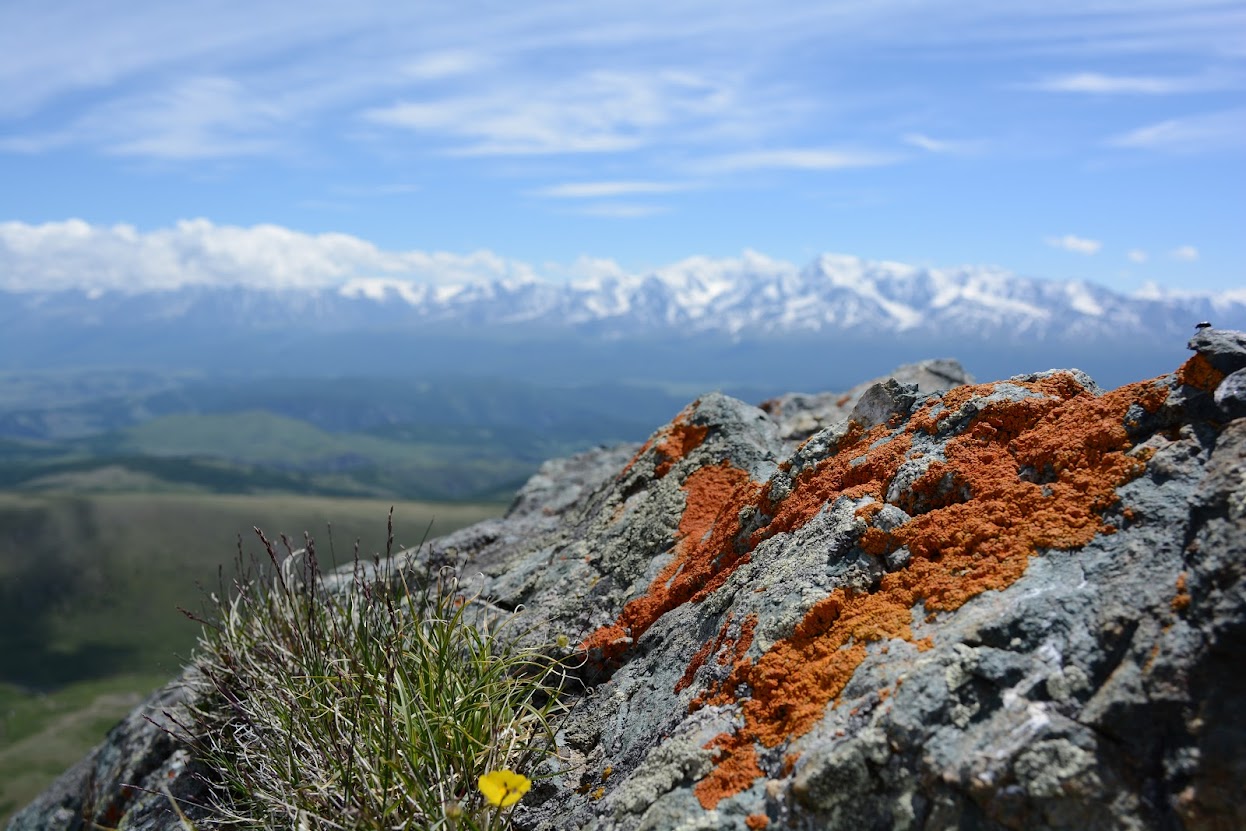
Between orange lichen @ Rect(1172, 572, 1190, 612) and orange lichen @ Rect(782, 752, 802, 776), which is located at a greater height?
orange lichen @ Rect(1172, 572, 1190, 612)

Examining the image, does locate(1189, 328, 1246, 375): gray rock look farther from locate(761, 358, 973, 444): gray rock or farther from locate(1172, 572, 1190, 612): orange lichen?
locate(761, 358, 973, 444): gray rock

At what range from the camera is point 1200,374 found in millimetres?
4594

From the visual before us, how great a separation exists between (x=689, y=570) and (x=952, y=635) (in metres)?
2.71

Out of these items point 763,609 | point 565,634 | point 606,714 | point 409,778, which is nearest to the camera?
point 409,778

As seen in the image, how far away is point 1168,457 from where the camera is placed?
4.36 meters

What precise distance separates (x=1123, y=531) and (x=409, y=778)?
4024 millimetres

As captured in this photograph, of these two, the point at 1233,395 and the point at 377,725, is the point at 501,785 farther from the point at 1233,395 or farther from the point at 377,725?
the point at 1233,395

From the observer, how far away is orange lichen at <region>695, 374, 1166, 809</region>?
173 inches

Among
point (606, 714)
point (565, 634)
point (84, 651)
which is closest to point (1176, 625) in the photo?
point (606, 714)

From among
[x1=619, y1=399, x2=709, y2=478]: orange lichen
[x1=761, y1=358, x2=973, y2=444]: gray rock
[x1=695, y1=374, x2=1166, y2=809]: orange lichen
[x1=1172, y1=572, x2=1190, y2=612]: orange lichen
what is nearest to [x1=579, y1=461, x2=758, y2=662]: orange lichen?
[x1=619, y1=399, x2=709, y2=478]: orange lichen

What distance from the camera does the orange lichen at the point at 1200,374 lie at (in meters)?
4.53

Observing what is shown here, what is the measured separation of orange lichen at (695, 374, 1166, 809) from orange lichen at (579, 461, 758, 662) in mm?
1344

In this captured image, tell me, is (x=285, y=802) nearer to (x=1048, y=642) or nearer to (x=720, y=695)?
(x=720, y=695)

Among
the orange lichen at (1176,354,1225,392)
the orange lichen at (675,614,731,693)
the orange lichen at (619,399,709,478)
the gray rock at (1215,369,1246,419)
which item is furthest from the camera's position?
the orange lichen at (619,399,709,478)
